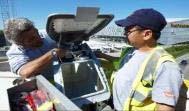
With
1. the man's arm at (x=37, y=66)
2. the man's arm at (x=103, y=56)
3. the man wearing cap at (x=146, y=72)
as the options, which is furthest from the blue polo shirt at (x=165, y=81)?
the man's arm at (x=103, y=56)

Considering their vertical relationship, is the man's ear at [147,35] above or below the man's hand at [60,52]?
above

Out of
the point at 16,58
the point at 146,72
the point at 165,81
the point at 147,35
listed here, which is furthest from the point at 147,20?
the point at 16,58

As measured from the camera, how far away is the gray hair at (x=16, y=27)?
12.6ft

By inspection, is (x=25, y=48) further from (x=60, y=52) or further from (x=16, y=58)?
(x=60, y=52)

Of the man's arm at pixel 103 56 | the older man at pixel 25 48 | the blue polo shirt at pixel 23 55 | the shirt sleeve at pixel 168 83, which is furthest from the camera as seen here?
the man's arm at pixel 103 56

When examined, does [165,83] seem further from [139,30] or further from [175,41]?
[175,41]

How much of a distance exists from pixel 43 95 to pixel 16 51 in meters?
1.29

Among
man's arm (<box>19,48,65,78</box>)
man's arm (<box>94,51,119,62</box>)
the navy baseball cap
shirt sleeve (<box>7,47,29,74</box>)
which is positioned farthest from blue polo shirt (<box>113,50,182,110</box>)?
shirt sleeve (<box>7,47,29,74</box>)

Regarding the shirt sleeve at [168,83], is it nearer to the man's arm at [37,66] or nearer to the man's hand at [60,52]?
the man's hand at [60,52]

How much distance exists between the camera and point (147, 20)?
2902mm

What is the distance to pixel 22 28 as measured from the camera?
387 cm

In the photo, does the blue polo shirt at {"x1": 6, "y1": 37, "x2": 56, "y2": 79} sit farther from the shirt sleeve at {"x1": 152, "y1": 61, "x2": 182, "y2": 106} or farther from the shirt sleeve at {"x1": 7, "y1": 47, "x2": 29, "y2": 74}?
the shirt sleeve at {"x1": 152, "y1": 61, "x2": 182, "y2": 106}

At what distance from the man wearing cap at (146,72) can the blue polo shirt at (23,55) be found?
0.90 m

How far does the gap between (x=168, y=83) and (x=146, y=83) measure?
229mm
